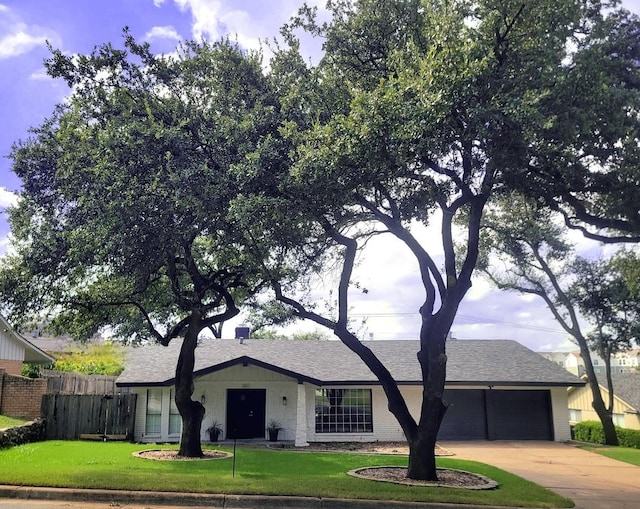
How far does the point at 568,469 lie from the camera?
15.8 m

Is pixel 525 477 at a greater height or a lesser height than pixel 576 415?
lesser

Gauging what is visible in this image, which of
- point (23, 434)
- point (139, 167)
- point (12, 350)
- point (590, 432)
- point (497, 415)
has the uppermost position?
point (139, 167)

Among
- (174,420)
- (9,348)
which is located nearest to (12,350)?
(9,348)

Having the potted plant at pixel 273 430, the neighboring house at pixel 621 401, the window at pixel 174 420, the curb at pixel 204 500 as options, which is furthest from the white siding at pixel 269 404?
the neighboring house at pixel 621 401

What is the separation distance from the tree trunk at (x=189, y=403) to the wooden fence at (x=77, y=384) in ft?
24.5

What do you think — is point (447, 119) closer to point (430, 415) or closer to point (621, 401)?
point (430, 415)

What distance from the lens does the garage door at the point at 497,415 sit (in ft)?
79.3

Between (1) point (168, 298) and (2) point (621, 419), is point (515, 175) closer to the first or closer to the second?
(1) point (168, 298)

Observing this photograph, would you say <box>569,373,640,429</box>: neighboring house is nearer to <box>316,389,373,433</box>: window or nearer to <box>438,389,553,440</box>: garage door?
<box>438,389,553,440</box>: garage door

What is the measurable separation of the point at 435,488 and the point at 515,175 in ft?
20.2

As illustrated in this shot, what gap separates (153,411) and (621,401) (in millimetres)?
28905

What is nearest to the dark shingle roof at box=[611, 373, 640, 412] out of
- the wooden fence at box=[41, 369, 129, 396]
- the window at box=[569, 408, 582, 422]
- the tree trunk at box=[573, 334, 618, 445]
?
the window at box=[569, 408, 582, 422]

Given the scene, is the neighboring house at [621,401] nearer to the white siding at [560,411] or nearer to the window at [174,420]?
the white siding at [560,411]

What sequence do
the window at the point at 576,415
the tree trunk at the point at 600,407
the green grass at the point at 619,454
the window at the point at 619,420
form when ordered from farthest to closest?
the window at the point at 576,415, the window at the point at 619,420, the tree trunk at the point at 600,407, the green grass at the point at 619,454
